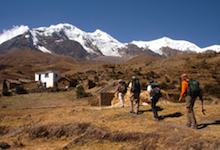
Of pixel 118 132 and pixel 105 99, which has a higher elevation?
pixel 105 99

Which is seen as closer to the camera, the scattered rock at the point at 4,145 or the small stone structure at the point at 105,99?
the scattered rock at the point at 4,145

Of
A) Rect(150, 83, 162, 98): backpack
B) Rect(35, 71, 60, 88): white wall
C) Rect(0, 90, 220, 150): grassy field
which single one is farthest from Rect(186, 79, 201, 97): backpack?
Rect(35, 71, 60, 88): white wall

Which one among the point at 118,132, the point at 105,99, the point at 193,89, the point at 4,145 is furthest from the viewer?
the point at 105,99

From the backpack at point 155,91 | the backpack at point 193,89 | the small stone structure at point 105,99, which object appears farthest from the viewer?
the small stone structure at point 105,99

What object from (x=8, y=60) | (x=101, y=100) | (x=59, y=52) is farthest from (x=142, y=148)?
(x=59, y=52)

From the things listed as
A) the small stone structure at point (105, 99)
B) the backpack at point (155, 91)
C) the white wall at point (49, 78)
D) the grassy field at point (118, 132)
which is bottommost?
the grassy field at point (118, 132)

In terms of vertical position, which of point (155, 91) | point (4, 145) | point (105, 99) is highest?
point (155, 91)

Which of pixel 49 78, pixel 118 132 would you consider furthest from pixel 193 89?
pixel 49 78

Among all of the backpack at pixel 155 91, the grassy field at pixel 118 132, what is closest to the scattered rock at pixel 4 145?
the grassy field at pixel 118 132

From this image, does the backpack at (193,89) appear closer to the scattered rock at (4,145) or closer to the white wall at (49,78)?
the scattered rock at (4,145)

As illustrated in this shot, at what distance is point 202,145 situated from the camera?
494cm

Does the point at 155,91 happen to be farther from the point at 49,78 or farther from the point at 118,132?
the point at 49,78

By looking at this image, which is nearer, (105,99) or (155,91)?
(155,91)

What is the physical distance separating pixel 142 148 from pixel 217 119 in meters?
3.51
